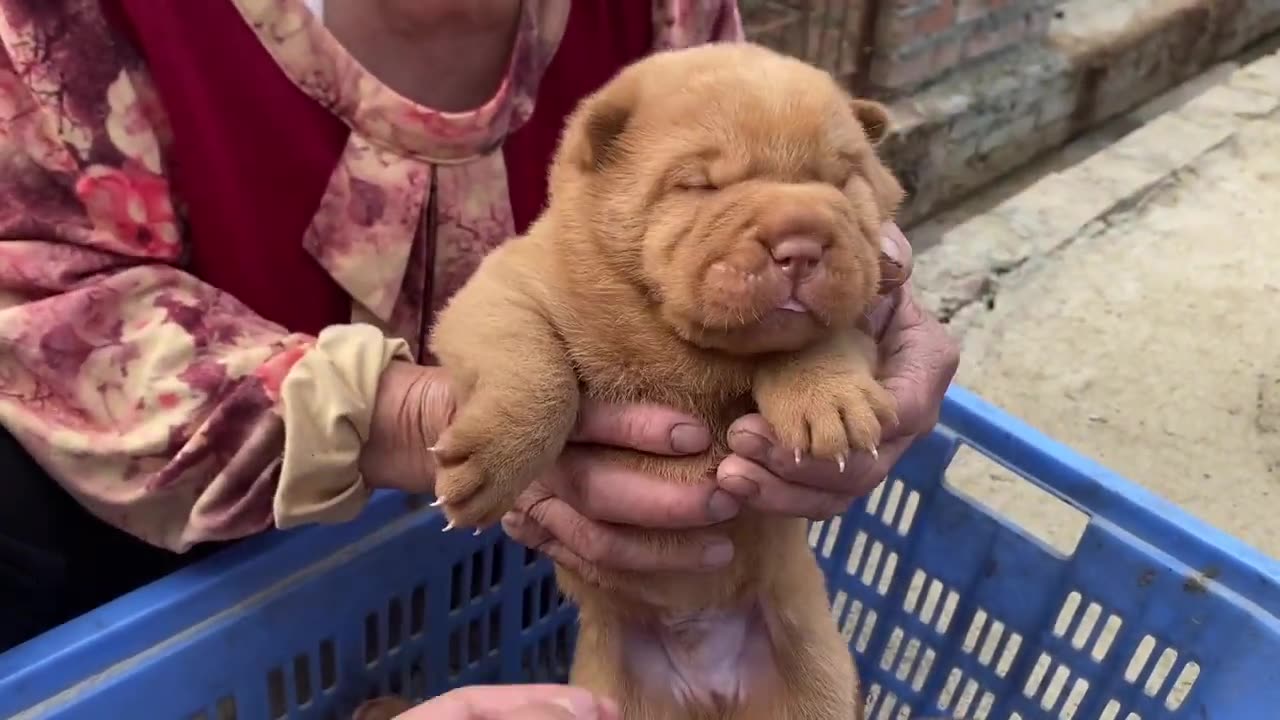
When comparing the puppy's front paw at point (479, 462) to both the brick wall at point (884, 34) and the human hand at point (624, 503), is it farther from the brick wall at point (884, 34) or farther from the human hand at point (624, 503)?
the brick wall at point (884, 34)

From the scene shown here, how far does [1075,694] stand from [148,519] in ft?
3.33

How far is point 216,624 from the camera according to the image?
2.85 feet

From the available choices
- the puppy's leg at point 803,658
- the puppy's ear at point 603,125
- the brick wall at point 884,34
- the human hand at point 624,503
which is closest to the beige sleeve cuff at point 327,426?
the human hand at point 624,503

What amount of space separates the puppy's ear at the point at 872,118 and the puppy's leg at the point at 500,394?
258 millimetres

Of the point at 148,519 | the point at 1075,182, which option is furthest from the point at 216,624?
the point at 1075,182

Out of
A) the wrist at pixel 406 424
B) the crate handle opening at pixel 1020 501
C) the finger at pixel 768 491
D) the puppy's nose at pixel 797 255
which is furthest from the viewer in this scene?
the crate handle opening at pixel 1020 501

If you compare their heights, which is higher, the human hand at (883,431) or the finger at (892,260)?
the finger at (892,260)

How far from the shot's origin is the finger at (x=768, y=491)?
780 millimetres

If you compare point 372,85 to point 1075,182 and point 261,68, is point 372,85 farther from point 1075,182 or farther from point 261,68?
point 1075,182

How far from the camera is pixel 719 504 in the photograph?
2.64 ft

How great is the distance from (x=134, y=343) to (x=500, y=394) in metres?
0.35

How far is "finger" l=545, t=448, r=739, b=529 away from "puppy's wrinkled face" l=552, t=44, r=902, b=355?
117 millimetres

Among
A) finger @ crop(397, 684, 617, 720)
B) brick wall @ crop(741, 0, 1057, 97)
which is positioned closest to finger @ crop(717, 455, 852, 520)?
finger @ crop(397, 684, 617, 720)

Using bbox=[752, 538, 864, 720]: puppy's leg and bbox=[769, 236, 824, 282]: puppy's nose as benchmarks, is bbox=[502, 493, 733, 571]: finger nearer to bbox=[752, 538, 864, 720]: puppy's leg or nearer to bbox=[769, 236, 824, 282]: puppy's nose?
bbox=[752, 538, 864, 720]: puppy's leg
